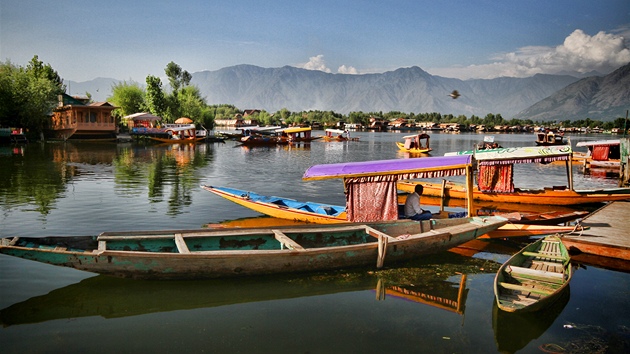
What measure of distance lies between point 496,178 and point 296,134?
4581 centimetres

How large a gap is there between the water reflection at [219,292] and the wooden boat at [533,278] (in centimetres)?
88

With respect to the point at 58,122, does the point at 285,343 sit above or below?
below

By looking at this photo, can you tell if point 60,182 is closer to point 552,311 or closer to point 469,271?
point 469,271

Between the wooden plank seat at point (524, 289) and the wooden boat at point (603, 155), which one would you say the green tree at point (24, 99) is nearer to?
the wooden plank seat at point (524, 289)

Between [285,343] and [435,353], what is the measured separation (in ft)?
7.24

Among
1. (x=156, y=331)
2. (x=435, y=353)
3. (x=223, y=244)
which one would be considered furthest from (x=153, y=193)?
(x=435, y=353)

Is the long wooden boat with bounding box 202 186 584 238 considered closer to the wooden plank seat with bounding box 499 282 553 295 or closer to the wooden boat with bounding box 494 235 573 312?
the wooden boat with bounding box 494 235 573 312

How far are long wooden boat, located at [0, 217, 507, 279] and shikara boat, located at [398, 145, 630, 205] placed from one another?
5.30 m

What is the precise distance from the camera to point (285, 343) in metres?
6.32

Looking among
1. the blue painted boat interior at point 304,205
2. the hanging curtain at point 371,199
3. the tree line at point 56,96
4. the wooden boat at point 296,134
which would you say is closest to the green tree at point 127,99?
the tree line at point 56,96

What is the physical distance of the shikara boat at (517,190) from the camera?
15.0 m

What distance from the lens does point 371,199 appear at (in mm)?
10930

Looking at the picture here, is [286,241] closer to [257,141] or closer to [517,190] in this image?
[517,190]

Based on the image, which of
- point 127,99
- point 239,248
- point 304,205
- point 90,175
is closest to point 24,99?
point 127,99
